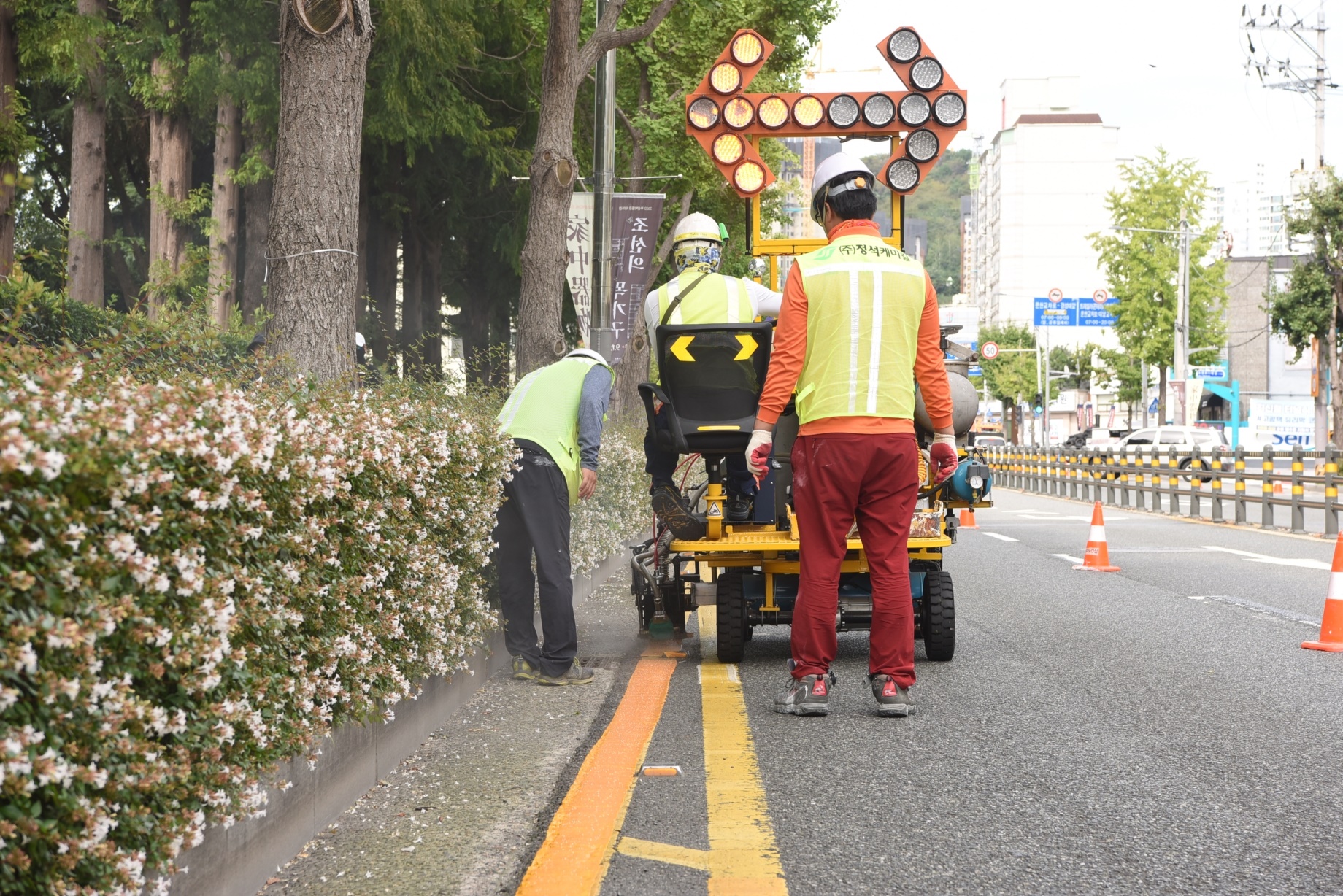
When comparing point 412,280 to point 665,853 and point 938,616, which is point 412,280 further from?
point 665,853

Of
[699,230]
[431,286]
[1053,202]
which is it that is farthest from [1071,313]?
[1053,202]

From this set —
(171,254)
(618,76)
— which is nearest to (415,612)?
(171,254)

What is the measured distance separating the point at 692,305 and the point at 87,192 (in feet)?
59.8

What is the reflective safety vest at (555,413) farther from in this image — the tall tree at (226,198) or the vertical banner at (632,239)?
the tall tree at (226,198)

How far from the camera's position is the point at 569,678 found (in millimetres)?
6668

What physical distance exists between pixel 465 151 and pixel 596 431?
18.4 meters

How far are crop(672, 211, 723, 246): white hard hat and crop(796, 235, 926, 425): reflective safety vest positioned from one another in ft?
4.58

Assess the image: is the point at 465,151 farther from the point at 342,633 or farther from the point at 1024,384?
the point at 1024,384

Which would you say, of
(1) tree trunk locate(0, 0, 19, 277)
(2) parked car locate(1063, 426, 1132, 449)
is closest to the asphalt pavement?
(1) tree trunk locate(0, 0, 19, 277)

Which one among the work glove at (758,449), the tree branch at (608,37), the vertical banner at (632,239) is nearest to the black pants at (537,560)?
the work glove at (758,449)

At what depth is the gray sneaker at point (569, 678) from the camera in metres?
6.64

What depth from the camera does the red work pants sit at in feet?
18.5

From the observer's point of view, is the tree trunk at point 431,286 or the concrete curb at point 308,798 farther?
the tree trunk at point 431,286

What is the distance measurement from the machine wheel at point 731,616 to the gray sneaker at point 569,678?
0.74 m
